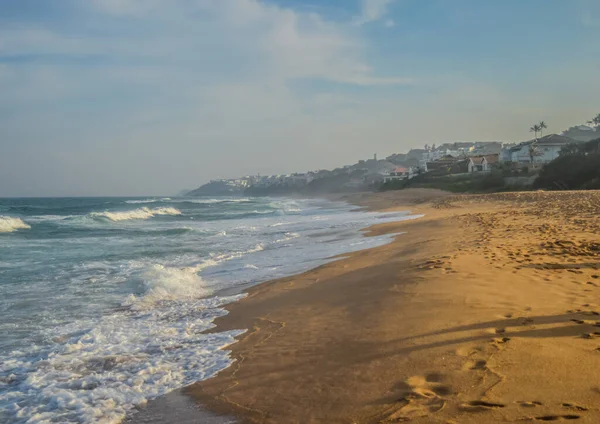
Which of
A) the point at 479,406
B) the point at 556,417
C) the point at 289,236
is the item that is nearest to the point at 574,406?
the point at 556,417

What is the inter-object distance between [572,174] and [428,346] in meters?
43.0

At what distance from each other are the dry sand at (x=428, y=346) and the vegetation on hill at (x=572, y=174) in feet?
115

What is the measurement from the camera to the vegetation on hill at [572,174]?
3841 cm

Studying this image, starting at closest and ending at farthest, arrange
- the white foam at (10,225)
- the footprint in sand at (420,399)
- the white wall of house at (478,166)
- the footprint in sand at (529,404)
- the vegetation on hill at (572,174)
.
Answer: the footprint in sand at (529,404) < the footprint in sand at (420,399) < the white foam at (10,225) < the vegetation on hill at (572,174) < the white wall of house at (478,166)

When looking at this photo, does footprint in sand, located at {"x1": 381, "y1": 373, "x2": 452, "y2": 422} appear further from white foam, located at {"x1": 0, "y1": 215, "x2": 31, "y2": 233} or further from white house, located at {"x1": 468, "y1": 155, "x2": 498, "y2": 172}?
white house, located at {"x1": 468, "y1": 155, "x2": 498, "y2": 172}

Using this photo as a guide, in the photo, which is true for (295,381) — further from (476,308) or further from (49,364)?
(49,364)

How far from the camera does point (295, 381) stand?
14.6ft

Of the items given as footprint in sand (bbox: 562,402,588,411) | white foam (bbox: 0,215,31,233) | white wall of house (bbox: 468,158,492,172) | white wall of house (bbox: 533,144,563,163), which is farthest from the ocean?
white wall of house (bbox: 533,144,563,163)

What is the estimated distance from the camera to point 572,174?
40375 mm

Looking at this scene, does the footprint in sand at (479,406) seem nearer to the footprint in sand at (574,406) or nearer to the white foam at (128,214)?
the footprint in sand at (574,406)

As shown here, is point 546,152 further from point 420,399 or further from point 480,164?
point 420,399

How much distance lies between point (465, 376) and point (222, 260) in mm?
11218

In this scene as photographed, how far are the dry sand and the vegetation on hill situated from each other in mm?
34913

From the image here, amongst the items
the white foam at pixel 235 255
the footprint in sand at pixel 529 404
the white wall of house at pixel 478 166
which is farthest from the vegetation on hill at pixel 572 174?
the footprint in sand at pixel 529 404
